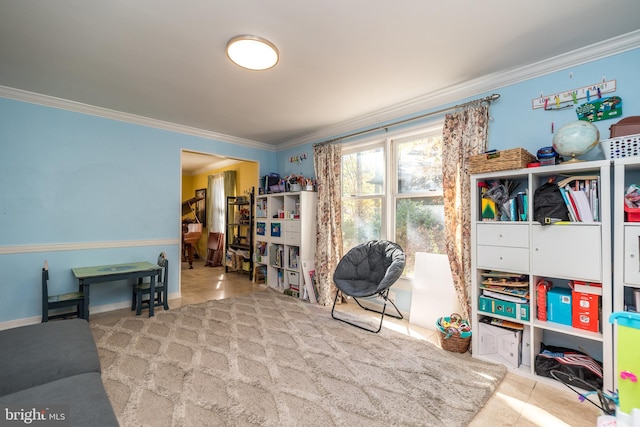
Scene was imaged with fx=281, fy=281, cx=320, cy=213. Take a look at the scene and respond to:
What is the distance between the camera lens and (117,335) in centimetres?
274

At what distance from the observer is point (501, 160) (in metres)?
2.25

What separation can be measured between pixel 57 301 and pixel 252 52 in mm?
3152

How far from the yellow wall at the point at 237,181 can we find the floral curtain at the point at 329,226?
5.83ft

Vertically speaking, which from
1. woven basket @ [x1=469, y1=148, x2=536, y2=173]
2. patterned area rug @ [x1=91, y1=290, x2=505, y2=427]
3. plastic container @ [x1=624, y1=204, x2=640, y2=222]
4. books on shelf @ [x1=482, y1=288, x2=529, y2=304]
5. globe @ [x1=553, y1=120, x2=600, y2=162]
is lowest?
patterned area rug @ [x1=91, y1=290, x2=505, y2=427]

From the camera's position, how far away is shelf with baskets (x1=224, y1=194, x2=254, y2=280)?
550 cm

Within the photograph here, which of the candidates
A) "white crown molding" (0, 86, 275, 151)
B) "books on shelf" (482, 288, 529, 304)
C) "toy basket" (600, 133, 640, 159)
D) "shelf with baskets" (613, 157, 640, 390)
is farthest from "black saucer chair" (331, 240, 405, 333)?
"white crown molding" (0, 86, 275, 151)

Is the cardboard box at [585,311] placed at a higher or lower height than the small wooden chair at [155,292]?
higher

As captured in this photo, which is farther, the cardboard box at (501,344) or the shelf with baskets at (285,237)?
the shelf with baskets at (285,237)

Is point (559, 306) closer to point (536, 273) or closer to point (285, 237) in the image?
point (536, 273)

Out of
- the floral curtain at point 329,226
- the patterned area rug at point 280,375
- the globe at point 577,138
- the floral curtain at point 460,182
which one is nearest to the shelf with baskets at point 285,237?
the floral curtain at point 329,226

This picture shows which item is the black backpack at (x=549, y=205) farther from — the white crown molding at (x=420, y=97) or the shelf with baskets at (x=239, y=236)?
the shelf with baskets at (x=239, y=236)

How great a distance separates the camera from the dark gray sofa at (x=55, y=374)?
3.52 ft

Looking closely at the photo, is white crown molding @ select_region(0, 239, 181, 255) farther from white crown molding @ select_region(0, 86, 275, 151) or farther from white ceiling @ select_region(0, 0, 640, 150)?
white ceiling @ select_region(0, 0, 640, 150)

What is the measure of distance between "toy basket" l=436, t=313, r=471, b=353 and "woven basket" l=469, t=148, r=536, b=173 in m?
1.39
